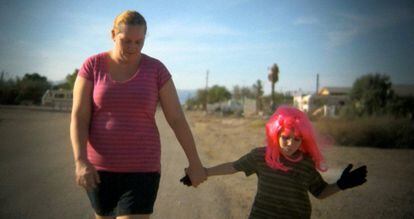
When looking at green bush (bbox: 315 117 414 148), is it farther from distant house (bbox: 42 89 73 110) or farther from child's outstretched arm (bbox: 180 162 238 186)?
distant house (bbox: 42 89 73 110)

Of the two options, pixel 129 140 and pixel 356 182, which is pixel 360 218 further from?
pixel 129 140

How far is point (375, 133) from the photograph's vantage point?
16.7 metres

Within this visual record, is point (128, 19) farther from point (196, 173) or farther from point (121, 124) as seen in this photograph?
point (196, 173)

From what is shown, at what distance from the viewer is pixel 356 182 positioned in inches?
127

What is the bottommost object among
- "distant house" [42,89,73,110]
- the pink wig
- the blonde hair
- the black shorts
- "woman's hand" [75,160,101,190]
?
"distant house" [42,89,73,110]

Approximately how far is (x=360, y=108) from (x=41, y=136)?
1788cm

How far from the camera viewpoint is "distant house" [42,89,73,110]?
46.1 meters

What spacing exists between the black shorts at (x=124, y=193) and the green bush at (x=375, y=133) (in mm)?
13915

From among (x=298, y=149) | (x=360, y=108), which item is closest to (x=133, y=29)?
(x=298, y=149)

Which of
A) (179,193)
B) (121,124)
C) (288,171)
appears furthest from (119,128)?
(179,193)

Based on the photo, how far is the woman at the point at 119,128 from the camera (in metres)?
2.79

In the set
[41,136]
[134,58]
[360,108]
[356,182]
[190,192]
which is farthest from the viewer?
[360,108]

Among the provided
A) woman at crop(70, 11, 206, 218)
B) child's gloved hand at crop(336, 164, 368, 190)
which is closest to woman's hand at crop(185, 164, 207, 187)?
woman at crop(70, 11, 206, 218)

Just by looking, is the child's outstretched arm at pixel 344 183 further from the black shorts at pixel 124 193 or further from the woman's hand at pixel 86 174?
the woman's hand at pixel 86 174
